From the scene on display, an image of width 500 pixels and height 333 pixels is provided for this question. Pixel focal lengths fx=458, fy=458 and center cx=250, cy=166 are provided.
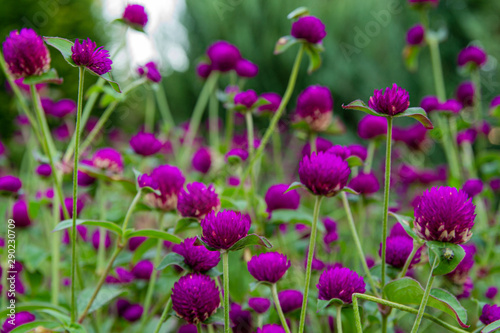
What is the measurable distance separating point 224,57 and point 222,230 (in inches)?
36.7

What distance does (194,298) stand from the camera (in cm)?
57

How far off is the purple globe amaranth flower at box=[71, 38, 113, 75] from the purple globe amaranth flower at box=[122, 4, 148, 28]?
18.8 inches

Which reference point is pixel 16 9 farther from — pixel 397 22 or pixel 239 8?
pixel 397 22

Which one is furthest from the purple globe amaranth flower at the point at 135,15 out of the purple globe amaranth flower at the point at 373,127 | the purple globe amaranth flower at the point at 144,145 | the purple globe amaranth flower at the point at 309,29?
the purple globe amaranth flower at the point at 373,127

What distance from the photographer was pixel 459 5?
5047 mm

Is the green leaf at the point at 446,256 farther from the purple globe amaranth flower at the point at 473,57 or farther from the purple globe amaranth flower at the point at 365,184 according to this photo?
the purple globe amaranth flower at the point at 473,57

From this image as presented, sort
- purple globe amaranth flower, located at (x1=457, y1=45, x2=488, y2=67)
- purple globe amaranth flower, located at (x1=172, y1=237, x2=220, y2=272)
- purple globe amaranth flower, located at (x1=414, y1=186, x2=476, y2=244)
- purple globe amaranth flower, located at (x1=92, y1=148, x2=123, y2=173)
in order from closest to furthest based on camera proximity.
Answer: purple globe amaranth flower, located at (x1=414, y1=186, x2=476, y2=244), purple globe amaranth flower, located at (x1=172, y1=237, x2=220, y2=272), purple globe amaranth flower, located at (x1=92, y1=148, x2=123, y2=173), purple globe amaranth flower, located at (x1=457, y1=45, x2=488, y2=67)

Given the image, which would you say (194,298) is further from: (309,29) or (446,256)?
(309,29)

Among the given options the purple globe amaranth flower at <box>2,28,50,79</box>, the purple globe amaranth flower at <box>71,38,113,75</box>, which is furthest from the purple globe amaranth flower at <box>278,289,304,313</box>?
the purple globe amaranth flower at <box>2,28,50,79</box>

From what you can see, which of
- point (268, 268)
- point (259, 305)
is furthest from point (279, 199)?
point (268, 268)

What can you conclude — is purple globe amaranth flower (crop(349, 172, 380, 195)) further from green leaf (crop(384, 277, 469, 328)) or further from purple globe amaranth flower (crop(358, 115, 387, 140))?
green leaf (crop(384, 277, 469, 328))

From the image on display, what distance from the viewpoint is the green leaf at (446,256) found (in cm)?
50

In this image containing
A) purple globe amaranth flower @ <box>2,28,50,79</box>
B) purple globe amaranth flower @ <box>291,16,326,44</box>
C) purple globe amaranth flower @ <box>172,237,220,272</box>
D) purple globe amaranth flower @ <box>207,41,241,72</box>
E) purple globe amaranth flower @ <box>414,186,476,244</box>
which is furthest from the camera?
purple globe amaranth flower @ <box>207,41,241,72</box>

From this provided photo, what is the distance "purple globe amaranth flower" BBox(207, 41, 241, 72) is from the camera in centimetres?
137
